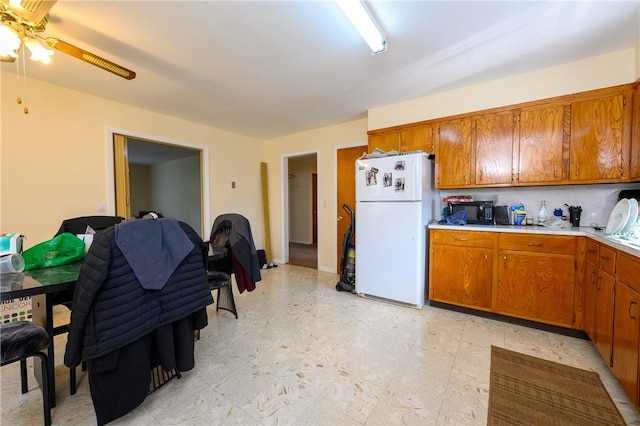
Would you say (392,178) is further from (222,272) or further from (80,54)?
(80,54)

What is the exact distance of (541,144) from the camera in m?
2.48

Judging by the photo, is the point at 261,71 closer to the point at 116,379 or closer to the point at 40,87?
the point at 40,87

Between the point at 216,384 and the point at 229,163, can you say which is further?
the point at 229,163

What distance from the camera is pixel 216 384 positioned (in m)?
1.69

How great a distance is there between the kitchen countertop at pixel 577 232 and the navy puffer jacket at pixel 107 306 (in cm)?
263

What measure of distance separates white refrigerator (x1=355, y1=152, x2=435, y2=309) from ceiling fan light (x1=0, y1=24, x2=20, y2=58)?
2836 millimetres

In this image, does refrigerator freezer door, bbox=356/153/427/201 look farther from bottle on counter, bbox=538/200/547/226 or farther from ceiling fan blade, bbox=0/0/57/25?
ceiling fan blade, bbox=0/0/57/25

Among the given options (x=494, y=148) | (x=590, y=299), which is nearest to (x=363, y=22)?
(x=494, y=148)

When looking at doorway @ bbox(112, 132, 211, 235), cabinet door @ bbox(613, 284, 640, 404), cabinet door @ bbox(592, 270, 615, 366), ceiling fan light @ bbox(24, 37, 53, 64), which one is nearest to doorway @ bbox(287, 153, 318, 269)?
doorway @ bbox(112, 132, 211, 235)

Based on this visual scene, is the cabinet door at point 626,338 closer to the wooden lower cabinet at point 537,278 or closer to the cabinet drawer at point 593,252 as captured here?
the cabinet drawer at point 593,252

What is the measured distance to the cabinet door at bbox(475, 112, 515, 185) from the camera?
262 centimetres

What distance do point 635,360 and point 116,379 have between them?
2732mm

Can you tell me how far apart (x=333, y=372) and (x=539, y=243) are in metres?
2.12

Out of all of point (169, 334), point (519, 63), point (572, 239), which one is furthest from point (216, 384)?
point (519, 63)
